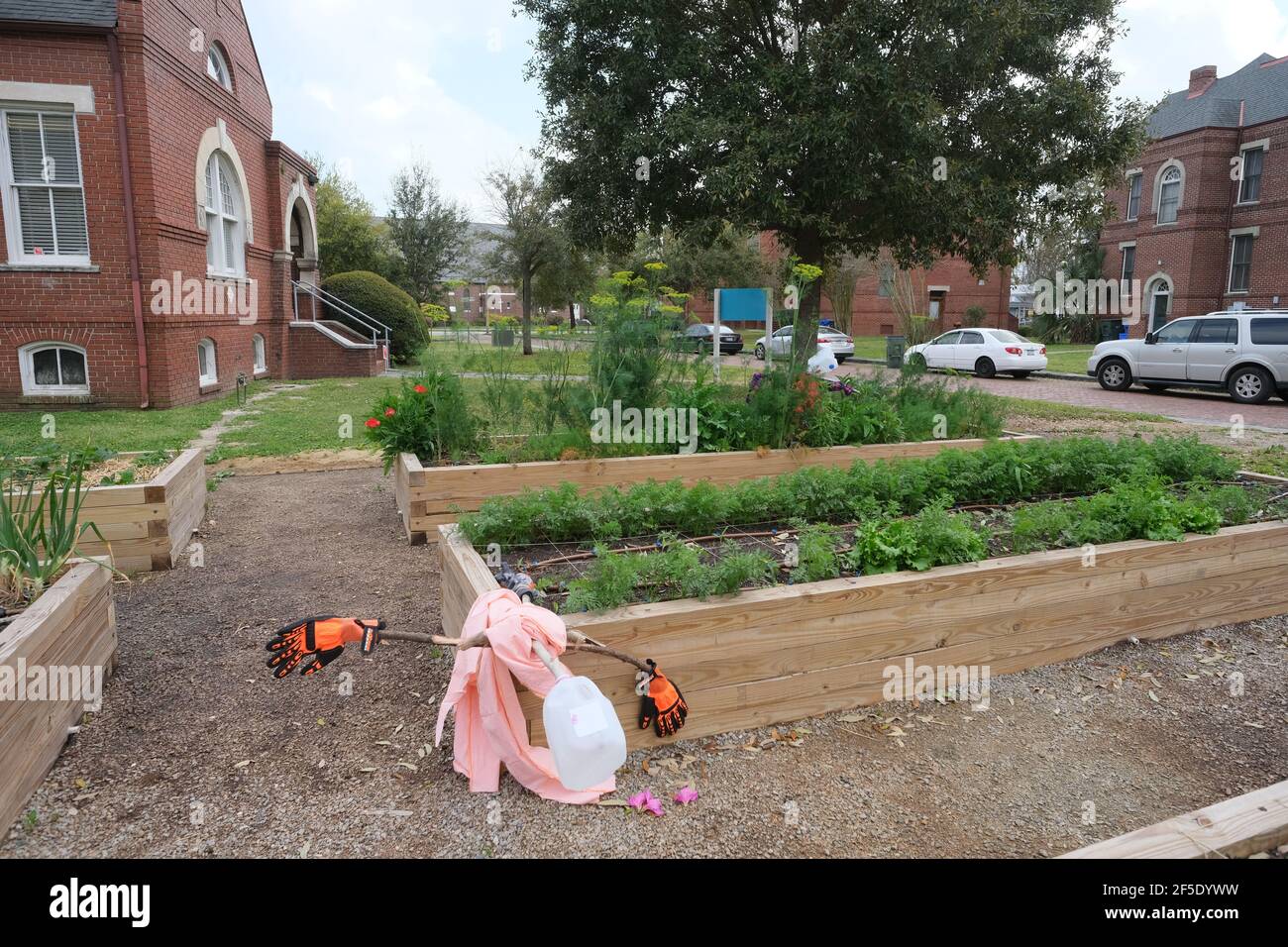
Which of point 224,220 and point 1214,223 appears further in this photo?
point 1214,223

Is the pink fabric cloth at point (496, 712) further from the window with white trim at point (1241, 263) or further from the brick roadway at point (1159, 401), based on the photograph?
the window with white trim at point (1241, 263)

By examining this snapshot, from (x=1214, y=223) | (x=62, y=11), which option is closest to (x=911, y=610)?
(x=62, y=11)

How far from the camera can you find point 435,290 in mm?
32125

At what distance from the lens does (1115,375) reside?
18.4m

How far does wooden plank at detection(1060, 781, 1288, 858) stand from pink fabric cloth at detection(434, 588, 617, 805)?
1.62 meters

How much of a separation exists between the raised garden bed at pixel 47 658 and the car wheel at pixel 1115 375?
19480 mm

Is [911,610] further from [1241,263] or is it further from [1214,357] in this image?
[1241,263]

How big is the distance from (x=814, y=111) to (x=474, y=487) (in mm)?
Result: 8364

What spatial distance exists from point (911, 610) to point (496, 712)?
1.84m

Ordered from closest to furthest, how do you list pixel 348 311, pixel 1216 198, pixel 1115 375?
pixel 1115 375
pixel 348 311
pixel 1216 198

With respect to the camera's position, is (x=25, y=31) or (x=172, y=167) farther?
(x=172, y=167)

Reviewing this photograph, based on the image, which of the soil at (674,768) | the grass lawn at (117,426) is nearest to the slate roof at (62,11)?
the grass lawn at (117,426)

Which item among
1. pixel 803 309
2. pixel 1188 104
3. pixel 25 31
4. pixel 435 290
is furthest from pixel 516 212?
pixel 1188 104
